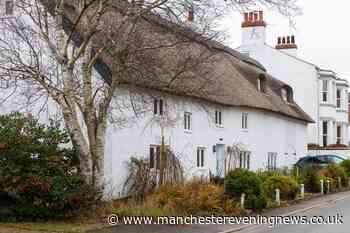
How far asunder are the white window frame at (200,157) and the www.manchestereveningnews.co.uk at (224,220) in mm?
9675

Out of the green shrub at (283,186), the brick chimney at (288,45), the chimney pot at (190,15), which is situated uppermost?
the brick chimney at (288,45)

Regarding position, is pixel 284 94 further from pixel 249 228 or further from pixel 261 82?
pixel 249 228

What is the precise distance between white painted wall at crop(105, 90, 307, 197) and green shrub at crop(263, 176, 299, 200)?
13.8ft

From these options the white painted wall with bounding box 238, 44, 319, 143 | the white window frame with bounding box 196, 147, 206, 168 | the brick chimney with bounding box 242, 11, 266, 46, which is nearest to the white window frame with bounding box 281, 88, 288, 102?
the brick chimney with bounding box 242, 11, 266, 46

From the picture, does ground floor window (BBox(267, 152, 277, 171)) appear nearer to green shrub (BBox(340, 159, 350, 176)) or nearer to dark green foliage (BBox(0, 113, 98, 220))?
green shrub (BBox(340, 159, 350, 176))

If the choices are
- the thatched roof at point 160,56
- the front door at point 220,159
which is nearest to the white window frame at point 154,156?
the thatched roof at point 160,56

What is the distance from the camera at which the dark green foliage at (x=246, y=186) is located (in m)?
22.0

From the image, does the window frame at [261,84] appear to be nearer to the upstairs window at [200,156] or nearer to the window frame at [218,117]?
the window frame at [218,117]

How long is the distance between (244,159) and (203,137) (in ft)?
19.9

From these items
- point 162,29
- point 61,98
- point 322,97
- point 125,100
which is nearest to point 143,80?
point 162,29

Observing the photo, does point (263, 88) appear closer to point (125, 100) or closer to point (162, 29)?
point (125, 100)

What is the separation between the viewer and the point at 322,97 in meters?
54.5

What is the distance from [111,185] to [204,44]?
715 cm

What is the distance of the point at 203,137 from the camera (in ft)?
101
